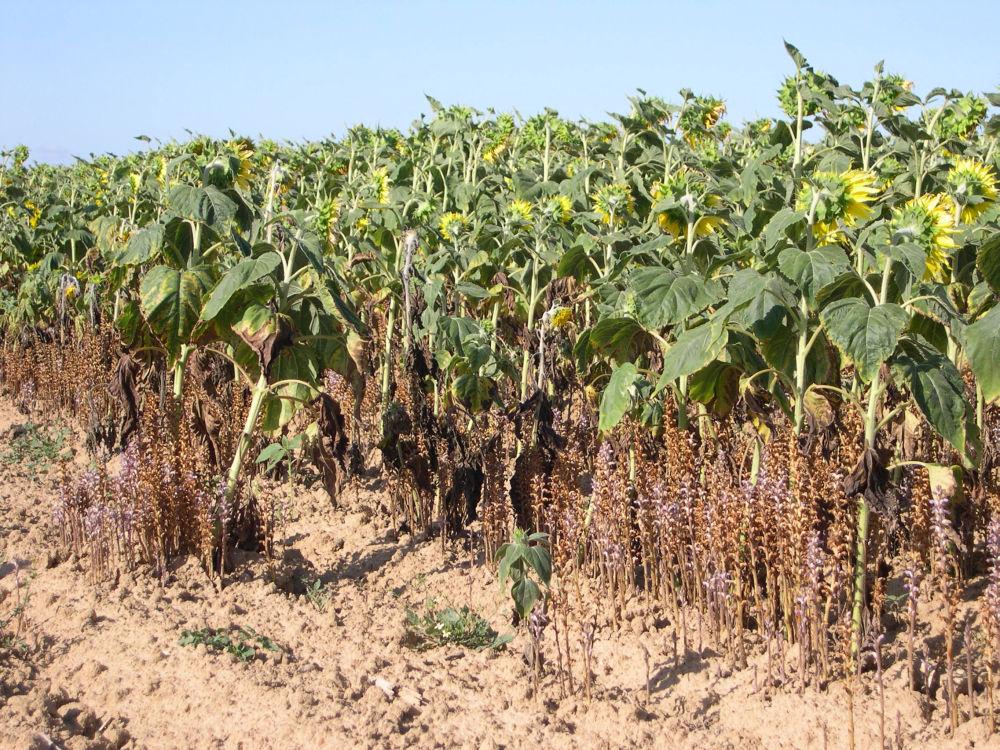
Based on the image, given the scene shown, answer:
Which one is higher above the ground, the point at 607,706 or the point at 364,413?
the point at 364,413

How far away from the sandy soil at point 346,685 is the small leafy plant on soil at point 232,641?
4cm

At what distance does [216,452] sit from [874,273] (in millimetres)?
2447

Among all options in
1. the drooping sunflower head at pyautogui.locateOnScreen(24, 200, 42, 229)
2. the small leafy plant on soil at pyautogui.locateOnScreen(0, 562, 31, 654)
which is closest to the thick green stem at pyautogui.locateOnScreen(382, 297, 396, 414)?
the small leafy plant on soil at pyautogui.locateOnScreen(0, 562, 31, 654)

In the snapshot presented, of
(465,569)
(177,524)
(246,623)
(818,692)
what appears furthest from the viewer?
(465,569)

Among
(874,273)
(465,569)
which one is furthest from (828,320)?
(465,569)

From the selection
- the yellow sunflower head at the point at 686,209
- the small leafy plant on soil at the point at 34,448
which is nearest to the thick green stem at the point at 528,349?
the yellow sunflower head at the point at 686,209

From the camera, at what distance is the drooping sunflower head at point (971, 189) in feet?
11.9

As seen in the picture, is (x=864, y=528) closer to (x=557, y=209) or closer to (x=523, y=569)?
(x=523, y=569)

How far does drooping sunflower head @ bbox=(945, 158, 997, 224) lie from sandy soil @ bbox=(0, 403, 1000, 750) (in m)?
1.61

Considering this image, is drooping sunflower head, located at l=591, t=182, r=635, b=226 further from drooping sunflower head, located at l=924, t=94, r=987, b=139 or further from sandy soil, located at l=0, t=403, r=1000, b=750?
drooping sunflower head, located at l=924, t=94, r=987, b=139

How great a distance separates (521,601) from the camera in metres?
3.02

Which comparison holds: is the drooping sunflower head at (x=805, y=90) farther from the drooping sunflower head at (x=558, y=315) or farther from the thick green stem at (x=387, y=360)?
the thick green stem at (x=387, y=360)

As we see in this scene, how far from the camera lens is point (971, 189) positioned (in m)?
3.73

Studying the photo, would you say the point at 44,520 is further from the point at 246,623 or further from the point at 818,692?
the point at 818,692
